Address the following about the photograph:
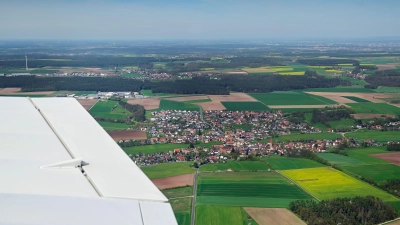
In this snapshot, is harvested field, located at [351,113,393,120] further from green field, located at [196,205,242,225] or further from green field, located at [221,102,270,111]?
green field, located at [196,205,242,225]

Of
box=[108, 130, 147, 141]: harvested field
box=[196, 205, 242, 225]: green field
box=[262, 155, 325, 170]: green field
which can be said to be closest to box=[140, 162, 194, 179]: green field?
box=[196, 205, 242, 225]: green field

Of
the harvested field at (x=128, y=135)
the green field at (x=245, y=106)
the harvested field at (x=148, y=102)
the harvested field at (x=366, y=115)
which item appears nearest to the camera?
the harvested field at (x=128, y=135)

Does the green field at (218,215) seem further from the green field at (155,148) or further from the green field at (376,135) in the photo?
the green field at (376,135)

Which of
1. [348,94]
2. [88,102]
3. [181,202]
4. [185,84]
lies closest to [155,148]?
[181,202]

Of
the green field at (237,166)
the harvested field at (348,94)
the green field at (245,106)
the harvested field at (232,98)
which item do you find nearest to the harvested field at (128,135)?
the green field at (237,166)

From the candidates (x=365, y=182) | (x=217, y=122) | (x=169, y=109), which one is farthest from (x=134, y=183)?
(x=169, y=109)

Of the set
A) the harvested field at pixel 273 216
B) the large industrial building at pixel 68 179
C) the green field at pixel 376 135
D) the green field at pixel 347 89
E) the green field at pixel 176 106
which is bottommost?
the green field at pixel 376 135
